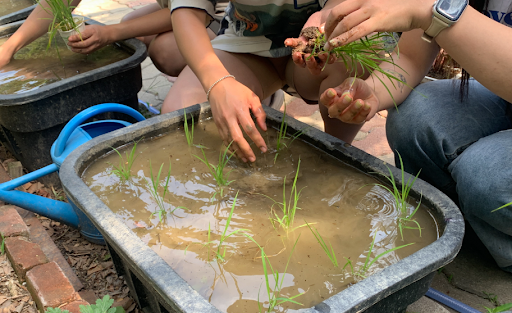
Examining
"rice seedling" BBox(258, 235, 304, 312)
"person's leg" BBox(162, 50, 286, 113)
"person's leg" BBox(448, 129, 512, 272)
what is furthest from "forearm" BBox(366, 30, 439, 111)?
"rice seedling" BBox(258, 235, 304, 312)

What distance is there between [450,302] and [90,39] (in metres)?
1.89

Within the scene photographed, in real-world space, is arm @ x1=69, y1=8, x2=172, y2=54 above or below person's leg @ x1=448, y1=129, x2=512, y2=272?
above

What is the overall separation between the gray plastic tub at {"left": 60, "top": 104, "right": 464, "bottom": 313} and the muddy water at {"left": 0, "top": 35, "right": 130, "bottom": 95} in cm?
92

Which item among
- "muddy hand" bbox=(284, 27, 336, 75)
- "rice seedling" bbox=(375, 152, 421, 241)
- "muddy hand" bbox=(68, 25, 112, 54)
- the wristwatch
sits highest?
the wristwatch

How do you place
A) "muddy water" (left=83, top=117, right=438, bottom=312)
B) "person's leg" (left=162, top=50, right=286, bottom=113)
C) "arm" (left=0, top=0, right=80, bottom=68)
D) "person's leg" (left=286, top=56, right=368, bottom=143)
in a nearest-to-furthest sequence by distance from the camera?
"muddy water" (left=83, top=117, right=438, bottom=312) < "person's leg" (left=286, top=56, right=368, bottom=143) < "person's leg" (left=162, top=50, right=286, bottom=113) < "arm" (left=0, top=0, right=80, bottom=68)

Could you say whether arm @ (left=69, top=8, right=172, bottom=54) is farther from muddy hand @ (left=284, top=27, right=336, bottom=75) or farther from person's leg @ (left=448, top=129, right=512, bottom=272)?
person's leg @ (left=448, top=129, right=512, bottom=272)

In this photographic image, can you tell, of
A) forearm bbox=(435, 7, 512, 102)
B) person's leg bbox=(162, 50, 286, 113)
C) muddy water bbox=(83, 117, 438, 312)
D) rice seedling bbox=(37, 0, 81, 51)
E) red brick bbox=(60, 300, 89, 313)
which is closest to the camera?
muddy water bbox=(83, 117, 438, 312)

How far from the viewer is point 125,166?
A: 142cm

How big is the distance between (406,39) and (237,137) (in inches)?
27.8

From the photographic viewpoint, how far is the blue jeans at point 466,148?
1256mm

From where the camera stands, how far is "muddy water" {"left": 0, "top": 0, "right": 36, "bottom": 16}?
315 cm

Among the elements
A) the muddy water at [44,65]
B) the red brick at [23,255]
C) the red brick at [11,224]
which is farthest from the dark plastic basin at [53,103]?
the red brick at [23,255]

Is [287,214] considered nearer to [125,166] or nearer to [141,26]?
[125,166]

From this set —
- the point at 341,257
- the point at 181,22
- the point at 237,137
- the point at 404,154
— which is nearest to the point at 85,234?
the point at 237,137
